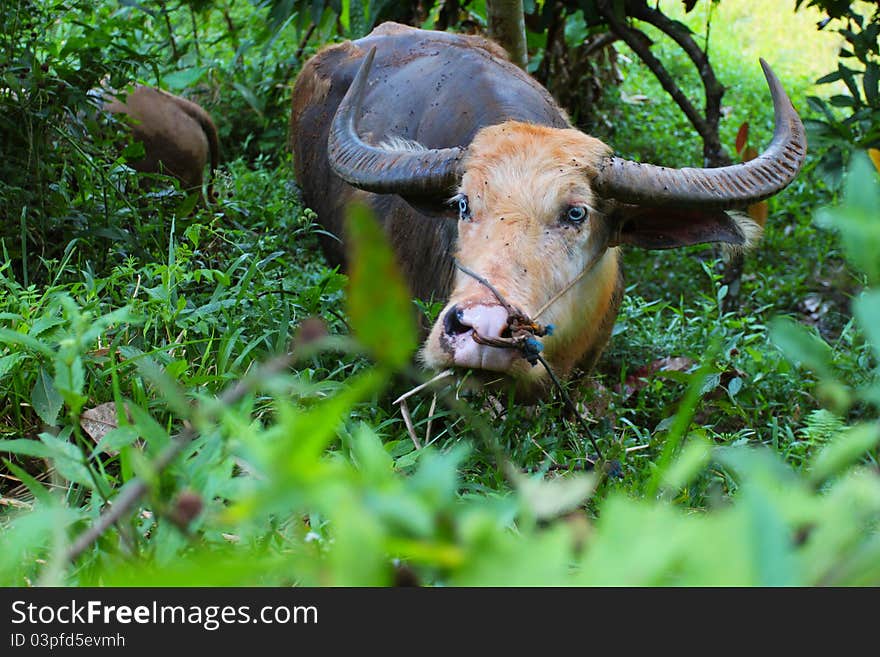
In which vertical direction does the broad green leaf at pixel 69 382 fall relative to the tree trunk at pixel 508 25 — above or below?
above

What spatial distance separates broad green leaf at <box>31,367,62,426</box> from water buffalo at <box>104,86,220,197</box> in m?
3.25

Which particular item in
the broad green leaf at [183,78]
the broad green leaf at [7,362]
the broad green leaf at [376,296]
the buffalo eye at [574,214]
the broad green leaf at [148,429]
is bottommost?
the broad green leaf at [183,78]

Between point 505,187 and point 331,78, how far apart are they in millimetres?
2164

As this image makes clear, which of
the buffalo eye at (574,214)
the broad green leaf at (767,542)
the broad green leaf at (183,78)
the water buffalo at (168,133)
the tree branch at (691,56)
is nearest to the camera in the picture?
the broad green leaf at (767,542)

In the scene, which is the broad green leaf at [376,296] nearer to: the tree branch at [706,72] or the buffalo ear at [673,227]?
the buffalo ear at [673,227]

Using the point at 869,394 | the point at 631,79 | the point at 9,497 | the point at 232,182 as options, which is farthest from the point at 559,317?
the point at 631,79

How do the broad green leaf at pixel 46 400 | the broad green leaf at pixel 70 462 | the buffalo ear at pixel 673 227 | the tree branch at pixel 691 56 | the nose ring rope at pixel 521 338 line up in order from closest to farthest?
1. the broad green leaf at pixel 70 462
2. the broad green leaf at pixel 46 400
3. the nose ring rope at pixel 521 338
4. the buffalo ear at pixel 673 227
5. the tree branch at pixel 691 56

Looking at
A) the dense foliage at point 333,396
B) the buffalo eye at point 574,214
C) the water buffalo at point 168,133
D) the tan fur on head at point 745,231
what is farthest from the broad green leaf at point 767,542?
the water buffalo at point 168,133

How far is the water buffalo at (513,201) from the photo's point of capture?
3182 millimetres

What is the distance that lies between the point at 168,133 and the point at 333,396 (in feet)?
12.3

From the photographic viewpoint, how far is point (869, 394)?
0.82m

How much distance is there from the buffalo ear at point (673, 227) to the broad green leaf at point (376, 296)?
322 centimetres

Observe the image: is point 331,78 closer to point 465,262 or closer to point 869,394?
point 465,262

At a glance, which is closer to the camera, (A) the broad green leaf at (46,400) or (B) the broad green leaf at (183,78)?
(A) the broad green leaf at (46,400)
